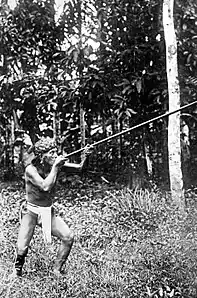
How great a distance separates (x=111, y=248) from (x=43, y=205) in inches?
12.6

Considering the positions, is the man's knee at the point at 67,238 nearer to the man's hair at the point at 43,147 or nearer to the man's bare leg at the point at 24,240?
the man's bare leg at the point at 24,240

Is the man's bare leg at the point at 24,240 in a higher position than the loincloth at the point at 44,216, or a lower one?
lower

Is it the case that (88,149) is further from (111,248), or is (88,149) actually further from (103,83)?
(103,83)

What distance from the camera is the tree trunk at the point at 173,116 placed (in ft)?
6.83

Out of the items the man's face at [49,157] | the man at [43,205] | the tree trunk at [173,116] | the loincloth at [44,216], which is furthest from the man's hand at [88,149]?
the tree trunk at [173,116]

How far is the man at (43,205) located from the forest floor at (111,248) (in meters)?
0.06

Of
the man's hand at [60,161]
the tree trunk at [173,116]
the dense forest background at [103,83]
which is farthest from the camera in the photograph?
the dense forest background at [103,83]

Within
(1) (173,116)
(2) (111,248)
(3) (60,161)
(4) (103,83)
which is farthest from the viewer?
(4) (103,83)

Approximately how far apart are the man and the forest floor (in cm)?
6

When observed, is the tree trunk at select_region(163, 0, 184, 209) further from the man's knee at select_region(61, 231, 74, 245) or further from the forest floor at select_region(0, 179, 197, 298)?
the man's knee at select_region(61, 231, 74, 245)

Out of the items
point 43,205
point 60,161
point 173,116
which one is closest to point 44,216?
point 43,205

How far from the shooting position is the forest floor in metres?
1.83

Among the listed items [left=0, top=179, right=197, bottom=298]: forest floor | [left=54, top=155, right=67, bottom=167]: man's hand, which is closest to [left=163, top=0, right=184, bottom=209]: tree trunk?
[left=0, top=179, right=197, bottom=298]: forest floor

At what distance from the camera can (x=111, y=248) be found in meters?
1.94
